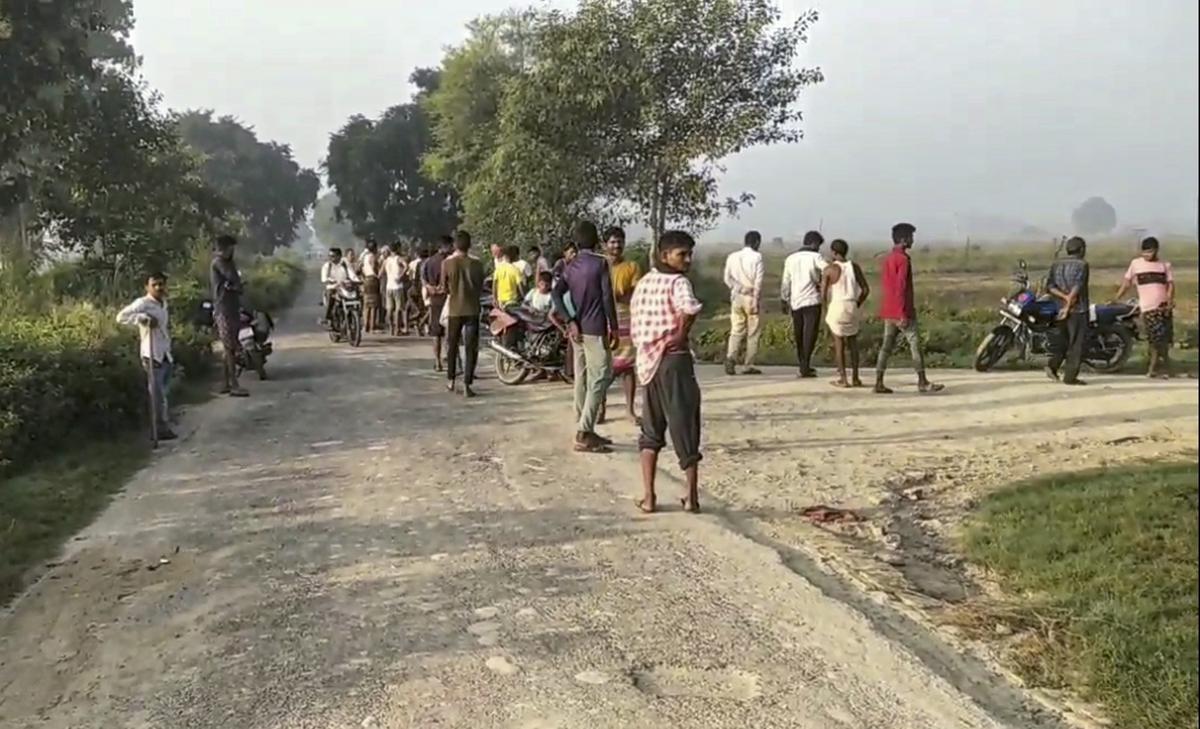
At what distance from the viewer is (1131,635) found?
15.5 feet

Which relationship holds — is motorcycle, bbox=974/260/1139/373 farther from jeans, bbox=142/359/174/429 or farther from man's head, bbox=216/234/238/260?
jeans, bbox=142/359/174/429

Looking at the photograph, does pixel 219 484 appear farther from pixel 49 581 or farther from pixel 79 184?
pixel 79 184

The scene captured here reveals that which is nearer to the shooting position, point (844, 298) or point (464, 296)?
point (464, 296)

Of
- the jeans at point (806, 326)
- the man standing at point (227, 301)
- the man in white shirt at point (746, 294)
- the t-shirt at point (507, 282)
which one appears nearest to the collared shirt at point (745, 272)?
the man in white shirt at point (746, 294)

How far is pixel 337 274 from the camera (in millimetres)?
17812

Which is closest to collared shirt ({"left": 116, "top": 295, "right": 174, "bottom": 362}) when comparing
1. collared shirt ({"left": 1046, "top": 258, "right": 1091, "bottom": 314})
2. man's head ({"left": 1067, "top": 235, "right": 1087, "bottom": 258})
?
man's head ({"left": 1067, "top": 235, "right": 1087, "bottom": 258})

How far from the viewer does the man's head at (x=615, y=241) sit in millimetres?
9312

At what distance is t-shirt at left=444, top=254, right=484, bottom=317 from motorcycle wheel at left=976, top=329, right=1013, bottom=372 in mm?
6274

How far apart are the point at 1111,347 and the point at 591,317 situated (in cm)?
788

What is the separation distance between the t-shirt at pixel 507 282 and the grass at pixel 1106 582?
7573 millimetres

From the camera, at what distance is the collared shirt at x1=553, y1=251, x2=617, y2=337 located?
8.61 meters

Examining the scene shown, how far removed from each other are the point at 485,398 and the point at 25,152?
40.3 ft

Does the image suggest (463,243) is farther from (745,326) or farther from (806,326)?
(806,326)

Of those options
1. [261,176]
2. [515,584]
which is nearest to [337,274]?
[515,584]
